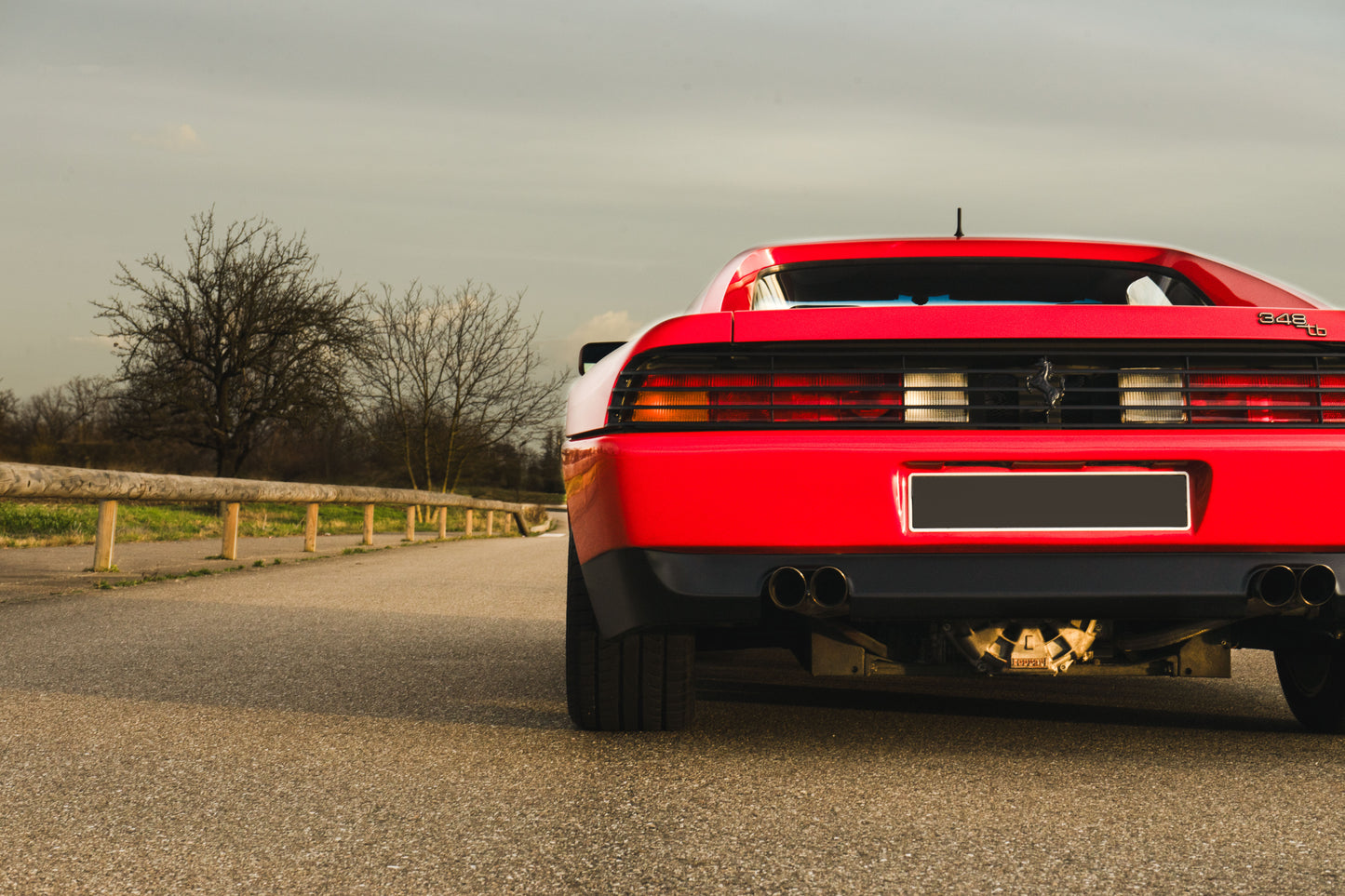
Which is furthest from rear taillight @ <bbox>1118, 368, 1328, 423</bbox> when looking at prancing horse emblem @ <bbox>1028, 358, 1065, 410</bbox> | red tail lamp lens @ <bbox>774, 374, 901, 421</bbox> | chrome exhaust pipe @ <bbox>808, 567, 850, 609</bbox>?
chrome exhaust pipe @ <bbox>808, 567, 850, 609</bbox>

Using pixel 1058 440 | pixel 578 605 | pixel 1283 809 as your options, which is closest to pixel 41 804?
pixel 578 605

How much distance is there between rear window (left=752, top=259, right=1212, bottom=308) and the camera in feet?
12.1

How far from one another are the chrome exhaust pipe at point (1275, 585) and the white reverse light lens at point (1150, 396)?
385mm

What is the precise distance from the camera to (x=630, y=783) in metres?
2.79

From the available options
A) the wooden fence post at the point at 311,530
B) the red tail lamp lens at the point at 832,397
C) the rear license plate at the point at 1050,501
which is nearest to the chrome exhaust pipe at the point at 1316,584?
the rear license plate at the point at 1050,501

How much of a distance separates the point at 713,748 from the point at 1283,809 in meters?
1.38

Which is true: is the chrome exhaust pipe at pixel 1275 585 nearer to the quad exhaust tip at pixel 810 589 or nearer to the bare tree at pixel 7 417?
the quad exhaust tip at pixel 810 589

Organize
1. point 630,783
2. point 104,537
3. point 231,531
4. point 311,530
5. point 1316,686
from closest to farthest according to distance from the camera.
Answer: point 630,783
point 1316,686
point 104,537
point 231,531
point 311,530

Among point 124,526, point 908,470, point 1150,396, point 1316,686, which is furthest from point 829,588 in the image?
point 124,526

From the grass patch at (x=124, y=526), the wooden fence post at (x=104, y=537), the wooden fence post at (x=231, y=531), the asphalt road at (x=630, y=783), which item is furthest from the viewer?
the grass patch at (x=124, y=526)

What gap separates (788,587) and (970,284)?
1666mm

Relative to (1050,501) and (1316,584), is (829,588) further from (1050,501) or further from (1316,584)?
(1316,584)

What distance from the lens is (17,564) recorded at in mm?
8961

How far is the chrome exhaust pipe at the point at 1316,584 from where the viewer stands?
2.57m
